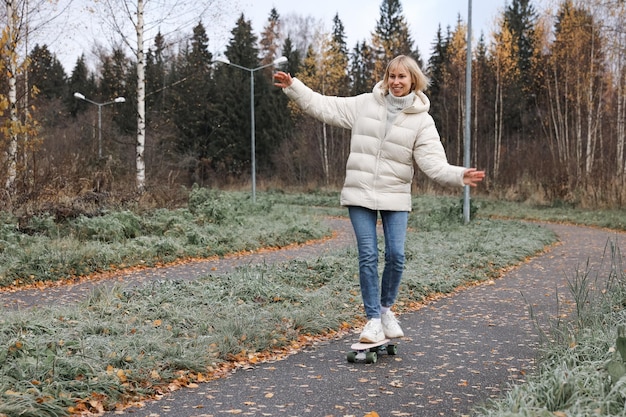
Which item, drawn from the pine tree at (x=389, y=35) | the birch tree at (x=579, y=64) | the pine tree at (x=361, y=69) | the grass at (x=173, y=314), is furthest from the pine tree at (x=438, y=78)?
the grass at (x=173, y=314)

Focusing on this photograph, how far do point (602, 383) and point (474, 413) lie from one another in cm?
75

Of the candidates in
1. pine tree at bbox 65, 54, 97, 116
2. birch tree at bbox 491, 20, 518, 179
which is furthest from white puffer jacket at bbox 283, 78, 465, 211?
pine tree at bbox 65, 54, 97, 116

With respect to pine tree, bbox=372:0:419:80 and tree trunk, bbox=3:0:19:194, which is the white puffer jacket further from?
pine tree, bbox=372:0:419:80

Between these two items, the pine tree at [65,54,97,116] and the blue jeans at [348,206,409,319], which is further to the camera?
the pine tree at [65,54,97,116]

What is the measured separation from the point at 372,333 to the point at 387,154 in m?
1.36

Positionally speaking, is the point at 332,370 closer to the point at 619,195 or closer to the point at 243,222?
the point at 243,222

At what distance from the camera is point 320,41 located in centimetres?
4488

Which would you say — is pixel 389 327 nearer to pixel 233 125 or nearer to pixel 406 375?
pixel 406 375

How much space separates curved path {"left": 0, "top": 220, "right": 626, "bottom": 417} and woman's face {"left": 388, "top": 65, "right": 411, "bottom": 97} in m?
1.91

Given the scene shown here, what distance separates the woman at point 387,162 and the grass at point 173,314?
110cm

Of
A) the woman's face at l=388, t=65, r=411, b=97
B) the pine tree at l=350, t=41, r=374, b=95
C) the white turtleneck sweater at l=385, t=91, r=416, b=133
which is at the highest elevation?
→ the pine tree at l=350, t=41, r=374, b=95

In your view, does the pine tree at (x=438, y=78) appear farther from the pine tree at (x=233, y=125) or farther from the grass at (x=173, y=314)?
the grass at (x=173, y=314)

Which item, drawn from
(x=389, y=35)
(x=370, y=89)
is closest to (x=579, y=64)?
(x=370, y=89)

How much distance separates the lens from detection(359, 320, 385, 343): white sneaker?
16.6 feet
